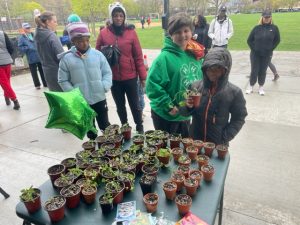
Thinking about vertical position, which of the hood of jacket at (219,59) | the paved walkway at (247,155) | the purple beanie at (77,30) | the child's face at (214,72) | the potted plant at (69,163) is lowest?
the paved walkway at (247,155)

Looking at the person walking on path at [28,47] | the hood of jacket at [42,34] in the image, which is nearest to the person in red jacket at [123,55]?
the hood of jacket at [42,34]

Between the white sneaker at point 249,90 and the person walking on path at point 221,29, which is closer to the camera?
the white sneaker at point 249,90

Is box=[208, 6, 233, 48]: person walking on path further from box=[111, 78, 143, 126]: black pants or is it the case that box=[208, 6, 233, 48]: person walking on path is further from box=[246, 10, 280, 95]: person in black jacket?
box=[111, 78, 143, 126]: black pants

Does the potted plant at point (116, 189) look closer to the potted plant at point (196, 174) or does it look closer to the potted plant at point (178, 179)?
the potted plant at point (178, 179)

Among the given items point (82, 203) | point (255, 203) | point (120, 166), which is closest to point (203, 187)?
point (120, 166)

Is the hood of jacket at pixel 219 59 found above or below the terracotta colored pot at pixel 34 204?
above

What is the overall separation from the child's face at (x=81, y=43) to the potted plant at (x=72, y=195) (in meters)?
1.83

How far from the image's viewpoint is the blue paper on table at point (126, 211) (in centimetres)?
144

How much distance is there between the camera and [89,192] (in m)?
1.55

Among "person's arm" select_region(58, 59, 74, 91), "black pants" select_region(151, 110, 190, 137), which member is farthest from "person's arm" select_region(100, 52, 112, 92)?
"black pants" select_region(151, 110, 190, 137)

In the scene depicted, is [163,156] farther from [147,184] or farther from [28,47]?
[28,47]

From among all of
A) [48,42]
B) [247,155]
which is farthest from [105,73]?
[247,155]

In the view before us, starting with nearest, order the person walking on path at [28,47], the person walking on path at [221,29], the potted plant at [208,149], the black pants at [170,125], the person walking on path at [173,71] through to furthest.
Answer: the potted plant at [208,149] → the person walking on path at [173,71] → the black pants at [170,125] → the person walking on path at [28,47] → the person walking on path at [221,29]

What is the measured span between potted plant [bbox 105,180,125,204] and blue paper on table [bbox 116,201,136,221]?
4 centimetres
